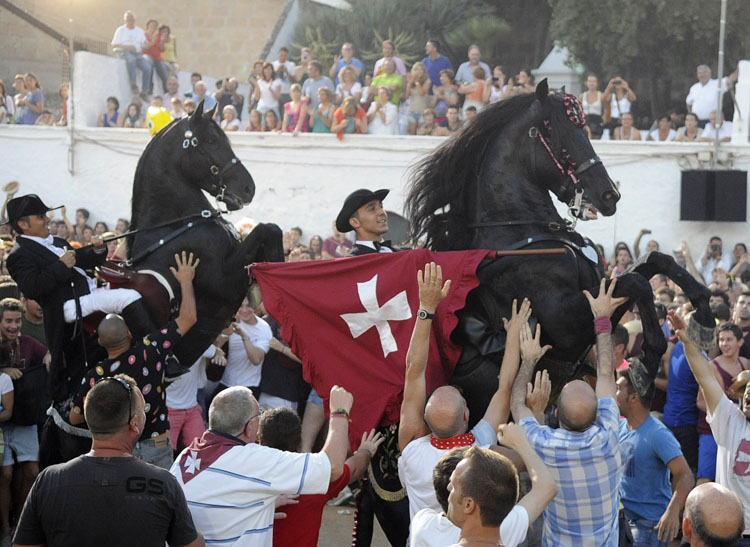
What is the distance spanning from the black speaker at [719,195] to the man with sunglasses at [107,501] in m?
13.8

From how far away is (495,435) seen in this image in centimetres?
543

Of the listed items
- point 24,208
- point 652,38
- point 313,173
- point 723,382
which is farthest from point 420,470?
point 652,38

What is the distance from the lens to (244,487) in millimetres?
4680

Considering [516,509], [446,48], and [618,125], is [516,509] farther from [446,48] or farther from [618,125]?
[446,48]

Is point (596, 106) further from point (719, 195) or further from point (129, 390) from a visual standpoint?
point (129, 390)

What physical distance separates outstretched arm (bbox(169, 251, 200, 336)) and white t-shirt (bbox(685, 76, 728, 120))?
12.5 m

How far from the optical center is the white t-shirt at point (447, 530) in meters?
4.16

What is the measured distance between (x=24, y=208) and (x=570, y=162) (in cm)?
355

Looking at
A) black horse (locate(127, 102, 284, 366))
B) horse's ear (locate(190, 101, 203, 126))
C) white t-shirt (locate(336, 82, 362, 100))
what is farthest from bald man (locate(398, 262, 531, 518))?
white t-shirt (locate(336, 82, 362, 100))

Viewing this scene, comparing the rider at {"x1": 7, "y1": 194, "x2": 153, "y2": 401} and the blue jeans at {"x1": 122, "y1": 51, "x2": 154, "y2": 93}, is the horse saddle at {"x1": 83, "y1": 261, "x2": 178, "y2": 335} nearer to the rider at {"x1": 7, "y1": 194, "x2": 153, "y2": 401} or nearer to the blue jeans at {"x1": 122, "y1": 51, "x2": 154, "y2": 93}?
the rider at {"x1": 7, "y1": 194, "x2": 153, "y2": 401}

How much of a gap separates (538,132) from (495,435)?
83.6 inches

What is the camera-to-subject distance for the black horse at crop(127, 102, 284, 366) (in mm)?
7445

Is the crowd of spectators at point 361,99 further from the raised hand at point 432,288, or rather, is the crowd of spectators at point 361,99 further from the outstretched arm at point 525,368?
the raised hand at point 432,288

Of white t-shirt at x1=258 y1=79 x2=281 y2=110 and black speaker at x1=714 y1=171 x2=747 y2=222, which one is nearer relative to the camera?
black speaker at x1=714 y1=171 x2=747 y2=222
